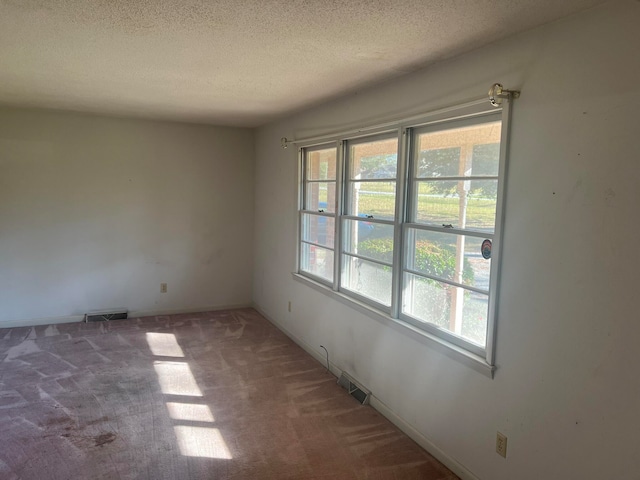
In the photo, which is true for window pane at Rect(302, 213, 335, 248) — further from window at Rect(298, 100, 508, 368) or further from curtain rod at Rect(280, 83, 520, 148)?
curtain rod at Rect(280, 83, 520, 148)

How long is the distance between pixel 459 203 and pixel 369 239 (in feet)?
3.30

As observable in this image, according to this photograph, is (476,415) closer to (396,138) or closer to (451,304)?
(451,304)

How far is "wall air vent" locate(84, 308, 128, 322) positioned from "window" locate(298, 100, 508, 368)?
108 inches

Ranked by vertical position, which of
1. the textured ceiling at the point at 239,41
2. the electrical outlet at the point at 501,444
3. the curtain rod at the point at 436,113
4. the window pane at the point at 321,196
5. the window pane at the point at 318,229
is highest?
the textured ceiling at the point at 239,41

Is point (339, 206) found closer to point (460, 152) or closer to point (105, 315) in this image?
point (460, 152)

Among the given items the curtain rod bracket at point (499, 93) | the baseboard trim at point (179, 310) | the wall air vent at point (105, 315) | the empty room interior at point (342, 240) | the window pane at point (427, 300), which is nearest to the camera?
the empty room interior at point (342, 240)

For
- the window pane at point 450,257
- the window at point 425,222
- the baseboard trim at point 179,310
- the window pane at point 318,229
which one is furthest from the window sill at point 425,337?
the baseboard trim at point 179,310

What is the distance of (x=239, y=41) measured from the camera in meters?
2.29

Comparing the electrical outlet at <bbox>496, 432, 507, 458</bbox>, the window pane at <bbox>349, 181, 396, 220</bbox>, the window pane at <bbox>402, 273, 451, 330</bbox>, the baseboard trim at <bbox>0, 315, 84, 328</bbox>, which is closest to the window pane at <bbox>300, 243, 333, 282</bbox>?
the window pane at <bbox>349, 181, 396, 220</bbox>

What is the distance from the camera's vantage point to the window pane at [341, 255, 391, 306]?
323 centimetres

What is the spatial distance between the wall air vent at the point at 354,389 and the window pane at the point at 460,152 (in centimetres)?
167

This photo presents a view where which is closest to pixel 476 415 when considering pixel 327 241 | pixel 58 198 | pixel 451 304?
pixel 451 304

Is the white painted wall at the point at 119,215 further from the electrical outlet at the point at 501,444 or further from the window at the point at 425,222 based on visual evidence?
the electrical outlet at the point at 501,444

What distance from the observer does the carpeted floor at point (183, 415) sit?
250cm
